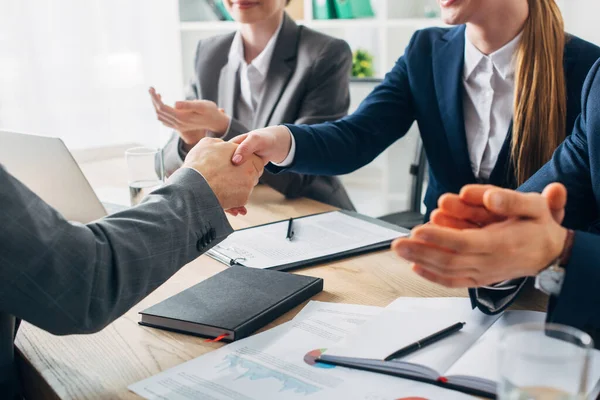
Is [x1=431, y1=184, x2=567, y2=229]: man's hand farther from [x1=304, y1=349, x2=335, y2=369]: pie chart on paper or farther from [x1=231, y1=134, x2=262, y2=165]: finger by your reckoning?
[x1=231, y1=134, x2=262, y2=165]: finger

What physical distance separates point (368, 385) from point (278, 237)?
0.58 meters

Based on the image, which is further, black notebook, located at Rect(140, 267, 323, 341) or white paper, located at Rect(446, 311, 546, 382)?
black notebook, located at Rect(140, 267, 323, 341)

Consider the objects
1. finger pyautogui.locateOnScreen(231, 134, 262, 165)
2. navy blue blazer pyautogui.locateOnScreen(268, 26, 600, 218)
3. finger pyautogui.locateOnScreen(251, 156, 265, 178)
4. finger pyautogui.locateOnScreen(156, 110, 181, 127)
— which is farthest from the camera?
finger pyautogui.locateOnScreen(156, 110, 181, 127)

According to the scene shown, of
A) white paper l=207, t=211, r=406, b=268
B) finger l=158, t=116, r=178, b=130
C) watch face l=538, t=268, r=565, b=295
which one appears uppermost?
finger l=158, t=116, r=178, b=130

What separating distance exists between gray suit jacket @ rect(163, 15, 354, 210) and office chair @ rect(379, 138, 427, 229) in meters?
0.25

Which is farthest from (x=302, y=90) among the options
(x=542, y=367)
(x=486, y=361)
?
(x=542, y=367)

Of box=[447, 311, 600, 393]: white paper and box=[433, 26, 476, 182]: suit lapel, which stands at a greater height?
box=[433, 26, 476, 182]: suit lapel

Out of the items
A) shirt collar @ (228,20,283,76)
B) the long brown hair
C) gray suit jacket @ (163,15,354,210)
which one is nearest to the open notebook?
the long brown hair

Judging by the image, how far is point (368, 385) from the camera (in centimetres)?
76

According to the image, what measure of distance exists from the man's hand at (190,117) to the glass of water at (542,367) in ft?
4.32

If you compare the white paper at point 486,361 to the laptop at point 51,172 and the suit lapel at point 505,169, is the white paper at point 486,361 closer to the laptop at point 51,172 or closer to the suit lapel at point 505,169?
the suit lapel at point 505,169

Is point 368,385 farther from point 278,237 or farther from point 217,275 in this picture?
point 278,237

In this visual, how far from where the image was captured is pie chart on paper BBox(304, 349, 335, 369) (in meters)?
0.81

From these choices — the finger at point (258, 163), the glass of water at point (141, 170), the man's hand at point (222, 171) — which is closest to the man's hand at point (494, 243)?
the man's hand at point (222, 171)
